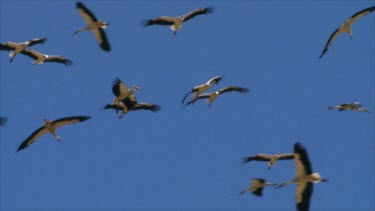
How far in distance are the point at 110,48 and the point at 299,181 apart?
29.0 ft

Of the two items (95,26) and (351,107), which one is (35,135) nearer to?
(95,26)

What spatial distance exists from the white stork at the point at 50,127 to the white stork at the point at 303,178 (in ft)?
24.5

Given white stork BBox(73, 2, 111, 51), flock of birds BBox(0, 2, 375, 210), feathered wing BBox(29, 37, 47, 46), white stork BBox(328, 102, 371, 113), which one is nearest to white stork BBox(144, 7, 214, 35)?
flock of birds BBox(0, 2, 375, 210)

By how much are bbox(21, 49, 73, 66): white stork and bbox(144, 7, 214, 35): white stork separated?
3.77 meters

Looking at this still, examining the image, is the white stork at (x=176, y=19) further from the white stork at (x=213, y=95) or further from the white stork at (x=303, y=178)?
the white stork at (x=303, y=178)

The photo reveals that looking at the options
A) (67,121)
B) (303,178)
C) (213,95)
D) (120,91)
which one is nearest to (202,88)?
(213,95)

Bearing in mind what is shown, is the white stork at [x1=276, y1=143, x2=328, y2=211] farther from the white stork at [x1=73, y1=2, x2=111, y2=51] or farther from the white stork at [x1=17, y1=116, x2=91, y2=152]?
the white stork at [x1=73, y1=2, x2=111, y2=51]

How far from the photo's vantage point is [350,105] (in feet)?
108

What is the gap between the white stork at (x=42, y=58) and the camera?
107ft

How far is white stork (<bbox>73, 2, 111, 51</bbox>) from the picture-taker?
30.4 meters

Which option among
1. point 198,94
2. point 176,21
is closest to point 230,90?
point 198,94

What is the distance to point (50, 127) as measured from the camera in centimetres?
2984

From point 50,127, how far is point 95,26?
12.2 ft

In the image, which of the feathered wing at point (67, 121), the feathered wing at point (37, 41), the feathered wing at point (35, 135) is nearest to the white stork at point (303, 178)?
the feathered wing at point (67, 121)
